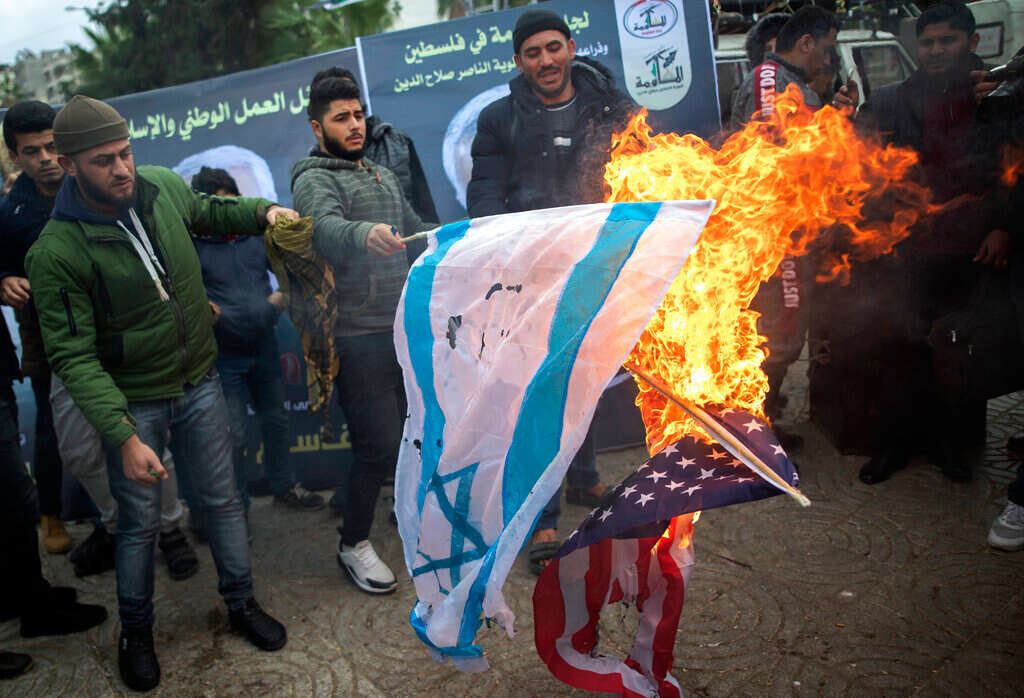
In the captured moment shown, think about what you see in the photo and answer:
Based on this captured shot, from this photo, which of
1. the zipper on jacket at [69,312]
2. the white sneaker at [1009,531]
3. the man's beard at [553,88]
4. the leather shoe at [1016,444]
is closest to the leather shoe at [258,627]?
the zipper on jacket at [69,312]

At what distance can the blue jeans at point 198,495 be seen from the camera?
10.2 feet

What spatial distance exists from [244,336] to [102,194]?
4.99ft

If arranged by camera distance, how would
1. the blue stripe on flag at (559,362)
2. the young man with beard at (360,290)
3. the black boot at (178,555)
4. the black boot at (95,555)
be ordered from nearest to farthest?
the blue stripe on flag at (559,362), the young man with beard at (360,290), the black boot at (178,555), the black boot at (95,555)

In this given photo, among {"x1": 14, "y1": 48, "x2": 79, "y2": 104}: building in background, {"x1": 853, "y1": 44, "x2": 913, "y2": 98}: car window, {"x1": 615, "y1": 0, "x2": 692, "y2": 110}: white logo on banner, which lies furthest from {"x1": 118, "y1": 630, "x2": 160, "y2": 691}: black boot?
{"x1": 14, "y1": 48, "x2": 79, "y2": 104}: building in background

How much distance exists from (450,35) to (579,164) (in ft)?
7.96

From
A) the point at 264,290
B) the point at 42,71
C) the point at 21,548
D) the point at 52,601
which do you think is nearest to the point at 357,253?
the point at 264,290

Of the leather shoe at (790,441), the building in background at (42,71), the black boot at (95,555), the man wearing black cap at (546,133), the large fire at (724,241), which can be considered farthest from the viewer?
the building in background at (42,71)

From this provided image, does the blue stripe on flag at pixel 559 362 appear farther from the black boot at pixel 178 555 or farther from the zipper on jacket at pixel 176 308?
the black boot at pixel 178 555

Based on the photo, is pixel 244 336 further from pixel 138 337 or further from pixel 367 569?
pixel 367 569

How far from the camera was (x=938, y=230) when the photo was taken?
4.03 meters

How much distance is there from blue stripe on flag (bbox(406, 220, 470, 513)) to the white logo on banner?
3.28 meters

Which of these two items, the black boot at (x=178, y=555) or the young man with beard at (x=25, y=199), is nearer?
the young man with beard at (x=25, y=199)

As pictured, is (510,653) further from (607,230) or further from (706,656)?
(607,230)

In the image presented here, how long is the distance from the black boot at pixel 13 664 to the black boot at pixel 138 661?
48 cm
